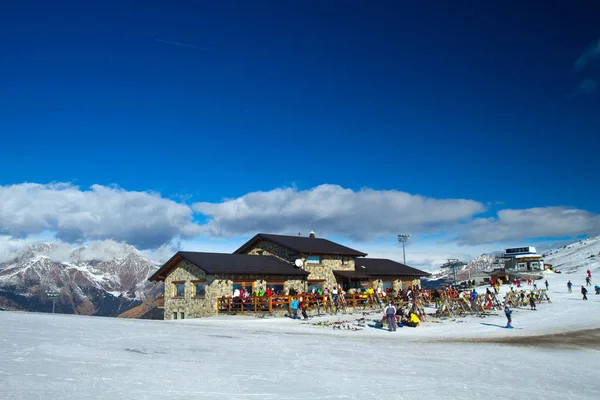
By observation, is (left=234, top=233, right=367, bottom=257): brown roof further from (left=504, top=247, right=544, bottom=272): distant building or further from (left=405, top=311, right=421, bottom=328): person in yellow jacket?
(left=504, top=247, right=544, bottom=272): distant building

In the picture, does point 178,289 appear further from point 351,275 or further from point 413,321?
point 413,321

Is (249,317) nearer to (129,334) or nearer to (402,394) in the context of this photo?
(129,334)

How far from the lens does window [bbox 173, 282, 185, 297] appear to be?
1369 inches

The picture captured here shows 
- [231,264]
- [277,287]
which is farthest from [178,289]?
[277,287]

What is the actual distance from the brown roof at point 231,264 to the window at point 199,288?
1594 mm

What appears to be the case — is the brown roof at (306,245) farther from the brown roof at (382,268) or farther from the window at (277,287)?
the window at (277,287)

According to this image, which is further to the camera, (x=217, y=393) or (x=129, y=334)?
(x=129, y=334)

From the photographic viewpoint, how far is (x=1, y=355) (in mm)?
10078

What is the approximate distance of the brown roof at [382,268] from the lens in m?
42.2

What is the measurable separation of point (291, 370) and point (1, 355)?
6.32 meters

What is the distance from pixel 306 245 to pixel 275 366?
→ 27986mm

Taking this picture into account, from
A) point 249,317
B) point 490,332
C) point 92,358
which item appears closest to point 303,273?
point 249,317

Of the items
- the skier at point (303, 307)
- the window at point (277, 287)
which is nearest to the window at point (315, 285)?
the window at point (277, 287)

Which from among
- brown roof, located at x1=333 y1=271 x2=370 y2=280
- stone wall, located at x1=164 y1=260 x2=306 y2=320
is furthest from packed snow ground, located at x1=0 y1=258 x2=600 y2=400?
brown roof, located at x1=333 y1=271 x2=370 y2=280
